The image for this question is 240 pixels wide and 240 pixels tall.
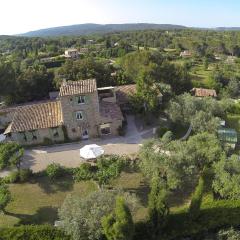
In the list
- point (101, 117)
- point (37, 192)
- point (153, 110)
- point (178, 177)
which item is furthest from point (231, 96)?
point (37, 192)

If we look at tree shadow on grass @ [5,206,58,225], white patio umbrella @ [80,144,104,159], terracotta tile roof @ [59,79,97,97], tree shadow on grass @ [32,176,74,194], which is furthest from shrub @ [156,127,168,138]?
tree shadow on grass @ [5,206,58,225]

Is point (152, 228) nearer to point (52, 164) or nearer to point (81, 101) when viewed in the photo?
point (52, 164)

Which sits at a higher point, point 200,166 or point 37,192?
point 200,166

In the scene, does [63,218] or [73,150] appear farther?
[73,150]

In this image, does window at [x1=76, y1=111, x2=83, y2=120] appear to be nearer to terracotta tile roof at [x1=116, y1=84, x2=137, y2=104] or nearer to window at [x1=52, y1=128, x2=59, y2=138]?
window at [x1=52, y1=128, x2=59, y2=138]

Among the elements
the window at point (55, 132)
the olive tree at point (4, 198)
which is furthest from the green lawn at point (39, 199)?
the window at point (55, 132)

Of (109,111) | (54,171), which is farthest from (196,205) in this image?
(109,111)
